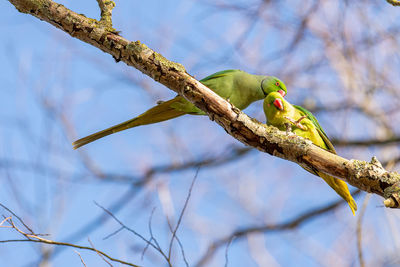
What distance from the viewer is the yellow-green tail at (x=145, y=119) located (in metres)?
3.78

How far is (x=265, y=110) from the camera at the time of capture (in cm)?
384

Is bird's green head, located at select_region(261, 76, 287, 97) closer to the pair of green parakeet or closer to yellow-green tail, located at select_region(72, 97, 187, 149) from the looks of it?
the pair of green parakeet

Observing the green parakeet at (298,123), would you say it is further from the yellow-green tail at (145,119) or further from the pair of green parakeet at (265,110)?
the yellow-green tail at (145,119)

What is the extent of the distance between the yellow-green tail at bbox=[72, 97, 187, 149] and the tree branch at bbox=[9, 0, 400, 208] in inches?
39.8

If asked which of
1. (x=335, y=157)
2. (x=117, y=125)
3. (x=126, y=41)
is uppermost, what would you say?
(x=117, y=125)

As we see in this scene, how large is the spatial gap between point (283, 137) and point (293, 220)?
3331 millimetres

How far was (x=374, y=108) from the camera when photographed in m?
5.63

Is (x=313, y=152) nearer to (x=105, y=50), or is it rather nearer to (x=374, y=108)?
(x=105, y=50)

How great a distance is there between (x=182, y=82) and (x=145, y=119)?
120 centimetres

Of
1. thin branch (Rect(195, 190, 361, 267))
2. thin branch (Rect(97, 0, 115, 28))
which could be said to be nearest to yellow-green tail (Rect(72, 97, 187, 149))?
thin branch (Rect(97, 0, 115, 28))

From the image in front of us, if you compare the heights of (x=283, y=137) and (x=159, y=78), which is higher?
(x=159, y=78)

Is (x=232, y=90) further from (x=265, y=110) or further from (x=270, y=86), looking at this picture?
(x=265, y=110)

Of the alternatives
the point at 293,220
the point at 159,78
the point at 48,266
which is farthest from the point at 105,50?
the point at 293,220

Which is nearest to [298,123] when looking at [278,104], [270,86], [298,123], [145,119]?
[298,123]
